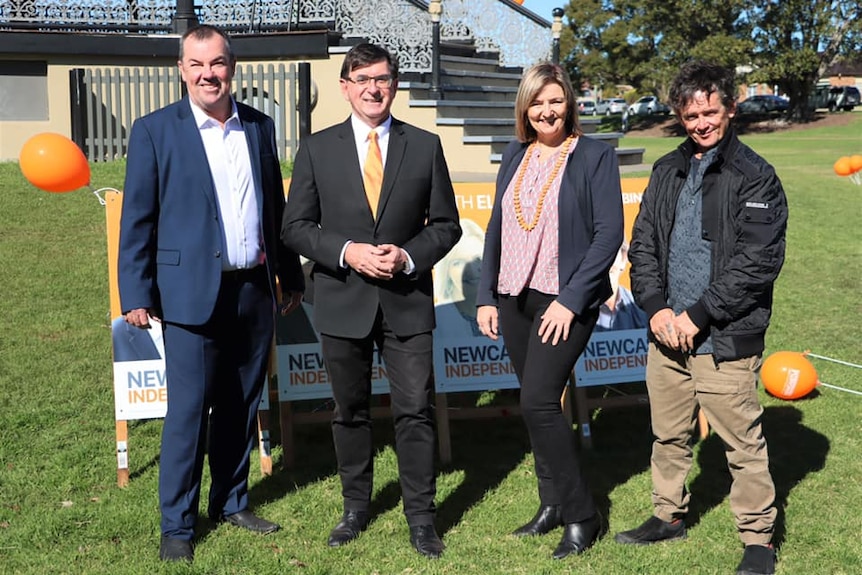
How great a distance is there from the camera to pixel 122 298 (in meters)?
3.95

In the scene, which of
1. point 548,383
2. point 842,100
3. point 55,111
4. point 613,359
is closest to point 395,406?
point 548,383

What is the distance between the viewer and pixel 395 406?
4.23 meters

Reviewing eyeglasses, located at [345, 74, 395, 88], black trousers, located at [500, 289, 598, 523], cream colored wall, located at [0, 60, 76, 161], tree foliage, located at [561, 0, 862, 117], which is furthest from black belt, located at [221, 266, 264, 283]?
tree foliage, located at [561, 0, 862, 117]

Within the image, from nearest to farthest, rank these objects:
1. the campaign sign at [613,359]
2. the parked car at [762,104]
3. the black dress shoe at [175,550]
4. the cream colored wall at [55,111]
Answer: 1. the black dress shoe at [175,550]
2. the campaign sign at [613,359]
3. the cream colored wall at [55,111]
4. the parked car at [762,104]

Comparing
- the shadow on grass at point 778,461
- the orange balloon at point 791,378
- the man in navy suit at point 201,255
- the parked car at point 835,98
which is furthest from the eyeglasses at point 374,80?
the parked car at point 835,98

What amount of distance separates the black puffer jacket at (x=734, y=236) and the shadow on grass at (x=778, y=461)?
46.1 inches

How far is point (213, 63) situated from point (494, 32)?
13.3 metres

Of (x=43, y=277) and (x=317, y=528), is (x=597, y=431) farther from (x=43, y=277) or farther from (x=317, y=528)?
(x=43, y=277)

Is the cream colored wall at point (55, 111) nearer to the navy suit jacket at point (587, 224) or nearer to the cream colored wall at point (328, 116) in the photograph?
the cream colored wall at point (328, 116)

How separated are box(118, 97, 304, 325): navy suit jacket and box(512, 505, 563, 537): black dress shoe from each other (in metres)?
1.78

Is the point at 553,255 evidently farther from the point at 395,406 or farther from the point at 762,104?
the point at 762,104

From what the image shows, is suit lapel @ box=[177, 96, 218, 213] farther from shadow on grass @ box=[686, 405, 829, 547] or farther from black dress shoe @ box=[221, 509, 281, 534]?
shadow on grass @ box=[686, 405, 829, 547]

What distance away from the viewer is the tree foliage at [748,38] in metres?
45.8

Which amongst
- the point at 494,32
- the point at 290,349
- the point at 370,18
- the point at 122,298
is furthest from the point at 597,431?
the point at 494,32
